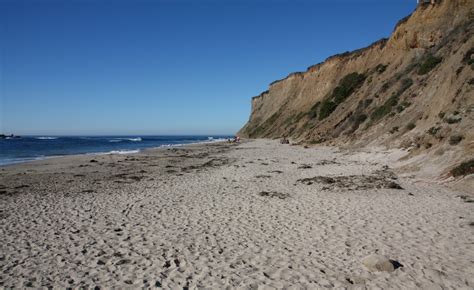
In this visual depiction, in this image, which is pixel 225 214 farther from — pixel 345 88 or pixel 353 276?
pixel 345 88

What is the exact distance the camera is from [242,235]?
24.9ft

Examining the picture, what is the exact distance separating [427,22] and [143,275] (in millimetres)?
34418

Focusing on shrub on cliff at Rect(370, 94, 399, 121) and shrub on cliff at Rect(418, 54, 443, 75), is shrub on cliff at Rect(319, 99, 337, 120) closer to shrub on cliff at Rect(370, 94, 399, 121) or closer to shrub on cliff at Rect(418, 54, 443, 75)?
shrub on cliff at Rect(370, 94, 399, 121)

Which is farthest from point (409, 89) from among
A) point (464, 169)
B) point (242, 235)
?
point (242, 235)

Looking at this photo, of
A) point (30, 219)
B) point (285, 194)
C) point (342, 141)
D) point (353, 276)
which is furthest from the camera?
point (342, 141)

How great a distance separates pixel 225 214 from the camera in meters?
9.44

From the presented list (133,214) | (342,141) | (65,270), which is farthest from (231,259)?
(342,141)

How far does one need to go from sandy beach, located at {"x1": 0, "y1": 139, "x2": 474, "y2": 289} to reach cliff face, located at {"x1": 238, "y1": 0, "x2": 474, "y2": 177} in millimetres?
5495

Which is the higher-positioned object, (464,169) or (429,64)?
(429,64)

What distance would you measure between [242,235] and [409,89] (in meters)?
23.3

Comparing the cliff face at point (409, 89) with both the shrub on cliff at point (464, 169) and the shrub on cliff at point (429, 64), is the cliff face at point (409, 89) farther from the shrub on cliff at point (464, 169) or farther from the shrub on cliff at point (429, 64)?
the shrub on cliff at point (464, 169)

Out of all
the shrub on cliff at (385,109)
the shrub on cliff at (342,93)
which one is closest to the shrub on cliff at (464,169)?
the shrub on cliff at (385,109)

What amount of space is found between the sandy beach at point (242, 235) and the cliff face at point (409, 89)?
18.0ft

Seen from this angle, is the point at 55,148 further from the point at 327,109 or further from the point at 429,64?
the point at 429,64
